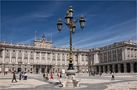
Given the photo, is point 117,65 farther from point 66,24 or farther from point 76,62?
point 66,24

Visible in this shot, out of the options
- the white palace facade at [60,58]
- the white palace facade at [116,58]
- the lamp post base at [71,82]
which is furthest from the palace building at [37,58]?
the lamp post base at [71,82]

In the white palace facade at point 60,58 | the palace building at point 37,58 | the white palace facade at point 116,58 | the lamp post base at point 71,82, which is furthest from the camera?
the palace building at point 37,58

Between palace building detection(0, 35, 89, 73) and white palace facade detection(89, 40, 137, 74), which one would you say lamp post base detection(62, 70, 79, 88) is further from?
palace building detection(0, 35, 89, 73)

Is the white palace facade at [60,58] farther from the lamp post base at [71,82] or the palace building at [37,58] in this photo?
the lamp post base at [71,82]

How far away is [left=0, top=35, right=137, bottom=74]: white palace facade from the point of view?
8738 cm

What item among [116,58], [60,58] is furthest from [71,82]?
[60,58]

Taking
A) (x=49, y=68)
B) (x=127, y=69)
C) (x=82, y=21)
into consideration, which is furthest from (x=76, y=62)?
(x=82, y=21)

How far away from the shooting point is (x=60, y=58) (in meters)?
107

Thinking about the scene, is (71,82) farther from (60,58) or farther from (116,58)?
(60,58)

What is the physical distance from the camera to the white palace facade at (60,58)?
87.4 m

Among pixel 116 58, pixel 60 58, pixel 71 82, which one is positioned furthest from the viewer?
pixel 60 58

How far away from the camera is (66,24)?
70.8 feet

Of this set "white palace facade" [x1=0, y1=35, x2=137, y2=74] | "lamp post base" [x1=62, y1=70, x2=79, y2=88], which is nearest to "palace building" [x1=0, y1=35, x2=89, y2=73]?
"white palace facade" [x1=0, y1=35, x2=137, y2=74]

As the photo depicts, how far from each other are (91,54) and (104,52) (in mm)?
11154
